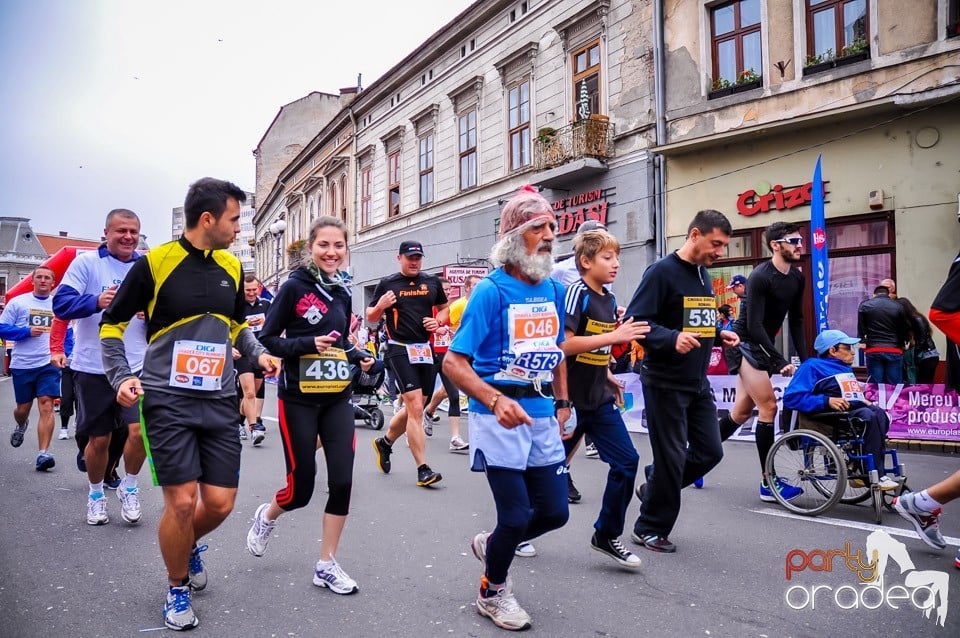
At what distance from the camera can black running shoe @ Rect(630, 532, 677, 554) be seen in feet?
15.0

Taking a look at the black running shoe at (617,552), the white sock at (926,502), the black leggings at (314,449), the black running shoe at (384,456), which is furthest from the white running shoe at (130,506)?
the white sock at (926,502)

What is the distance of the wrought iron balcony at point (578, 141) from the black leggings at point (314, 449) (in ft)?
47.6

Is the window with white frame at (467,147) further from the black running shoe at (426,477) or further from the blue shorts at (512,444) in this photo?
the blue shorts at (512,444)

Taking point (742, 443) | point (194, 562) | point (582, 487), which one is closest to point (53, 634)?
point (194, 562)

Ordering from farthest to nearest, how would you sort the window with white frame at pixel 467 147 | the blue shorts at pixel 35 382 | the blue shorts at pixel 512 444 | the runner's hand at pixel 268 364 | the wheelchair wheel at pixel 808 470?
the window with white frame at pixel 467 147
the blue shorts at pixel 35 382
the wheelchair wheel at pixel 808 470
the runner's hand at pixel 268 364
the blue shorts at pixel 512 444

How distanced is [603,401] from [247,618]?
2211 millimetres

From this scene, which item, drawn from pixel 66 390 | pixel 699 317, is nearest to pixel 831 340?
pixel 699 317

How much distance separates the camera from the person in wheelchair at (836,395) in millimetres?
5512

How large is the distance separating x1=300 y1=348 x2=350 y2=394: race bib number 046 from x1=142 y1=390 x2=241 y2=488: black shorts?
1.55 ft

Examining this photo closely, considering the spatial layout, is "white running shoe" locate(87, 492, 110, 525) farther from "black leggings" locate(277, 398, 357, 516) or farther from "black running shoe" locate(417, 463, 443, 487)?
"black running shoe" locate(417, 463, 443, 487)

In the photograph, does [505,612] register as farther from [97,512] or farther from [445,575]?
[97,512]

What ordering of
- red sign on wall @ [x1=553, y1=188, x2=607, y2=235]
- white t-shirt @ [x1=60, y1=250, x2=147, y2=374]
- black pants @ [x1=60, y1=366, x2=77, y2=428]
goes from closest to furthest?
white t-shirt @ [x1=60, y1=250, x2=147, y2=374] → black pants @ [x1=60, y1=366, x2=77, y2=428] → red sign on wall @ [x1=553, y1=188, x2=607, y2=235]

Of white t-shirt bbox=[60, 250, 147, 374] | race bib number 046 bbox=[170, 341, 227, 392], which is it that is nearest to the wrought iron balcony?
white t-shirt bbox=[60, 250, 147, 374]

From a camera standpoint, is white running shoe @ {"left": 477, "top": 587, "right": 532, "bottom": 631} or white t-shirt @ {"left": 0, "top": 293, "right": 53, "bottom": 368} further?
white t-shirt @ {"left": 0, "top": 293, "right": 53, "bottom": 368}
